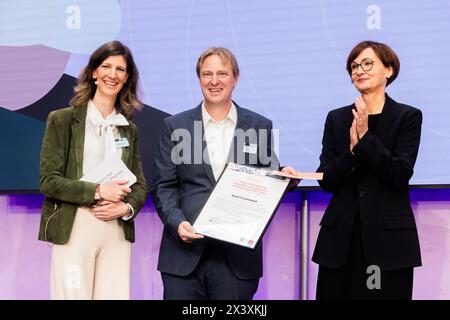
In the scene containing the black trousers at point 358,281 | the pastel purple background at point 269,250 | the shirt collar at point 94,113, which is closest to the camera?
the black trousers at point 358,281

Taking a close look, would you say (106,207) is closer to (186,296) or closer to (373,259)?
(186,296)

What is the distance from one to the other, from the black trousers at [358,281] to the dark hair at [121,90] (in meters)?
1.16

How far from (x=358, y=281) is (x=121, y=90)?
1373mm

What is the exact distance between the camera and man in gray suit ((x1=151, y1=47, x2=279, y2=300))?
8.93ft

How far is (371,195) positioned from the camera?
2.67 meters

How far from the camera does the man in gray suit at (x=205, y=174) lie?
272 centimetres

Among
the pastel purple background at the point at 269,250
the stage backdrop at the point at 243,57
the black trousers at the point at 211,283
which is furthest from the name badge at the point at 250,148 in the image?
the pastel purple background at the point at 269,250

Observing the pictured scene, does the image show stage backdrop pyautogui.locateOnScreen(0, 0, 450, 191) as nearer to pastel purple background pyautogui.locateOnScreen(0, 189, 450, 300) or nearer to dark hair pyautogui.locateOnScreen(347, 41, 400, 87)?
pastel purple background pyautogui.locateOnScreen(0, 189, 450, 300)

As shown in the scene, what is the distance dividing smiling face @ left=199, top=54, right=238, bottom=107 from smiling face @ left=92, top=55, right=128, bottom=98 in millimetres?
400

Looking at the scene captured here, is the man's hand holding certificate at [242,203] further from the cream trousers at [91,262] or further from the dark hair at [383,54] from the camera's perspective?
the dark hair at [383,54]

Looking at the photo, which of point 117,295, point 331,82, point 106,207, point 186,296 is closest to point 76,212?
point 106,207

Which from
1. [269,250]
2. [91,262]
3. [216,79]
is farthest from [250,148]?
[269,250]

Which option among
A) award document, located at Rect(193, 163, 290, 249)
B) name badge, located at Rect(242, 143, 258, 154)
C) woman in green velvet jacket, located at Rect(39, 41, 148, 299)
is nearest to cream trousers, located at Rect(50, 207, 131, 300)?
woman in green velvet jacket, located at Rect(39, 41, 148, 299)

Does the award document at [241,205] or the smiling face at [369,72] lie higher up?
the smiling face at [369,72]
